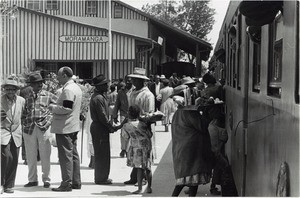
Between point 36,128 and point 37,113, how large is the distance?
0.20 m

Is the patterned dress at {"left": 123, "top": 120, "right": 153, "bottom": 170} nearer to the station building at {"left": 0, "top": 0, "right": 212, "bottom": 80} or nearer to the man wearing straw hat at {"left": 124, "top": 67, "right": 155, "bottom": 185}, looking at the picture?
the man wearing straw hat at {"left": 124, "top": 67, "right": 155, "bottom": 185}

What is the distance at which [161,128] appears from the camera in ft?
61.0

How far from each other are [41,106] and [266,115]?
4701mm

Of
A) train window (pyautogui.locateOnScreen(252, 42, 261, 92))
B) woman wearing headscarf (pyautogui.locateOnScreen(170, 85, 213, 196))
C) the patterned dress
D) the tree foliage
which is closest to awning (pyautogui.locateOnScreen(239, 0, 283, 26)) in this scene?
train window (pyautogui.locateOnScreen(252, 42, 261, 92))

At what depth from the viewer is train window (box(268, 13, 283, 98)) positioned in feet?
12.6

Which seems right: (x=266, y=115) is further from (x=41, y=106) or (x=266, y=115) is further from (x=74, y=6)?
(x=74, y=6)

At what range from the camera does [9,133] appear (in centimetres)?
750

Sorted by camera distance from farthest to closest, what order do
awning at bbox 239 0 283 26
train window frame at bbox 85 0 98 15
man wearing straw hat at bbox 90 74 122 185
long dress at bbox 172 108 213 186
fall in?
train window frame at bbox 85 0 98 15 → man wearing straw hat at bbox 90 74 122 185 → long dress at bbox 172 108 213 186 → awning at bbox 239 0 283 26

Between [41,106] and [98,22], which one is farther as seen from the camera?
[98,22]

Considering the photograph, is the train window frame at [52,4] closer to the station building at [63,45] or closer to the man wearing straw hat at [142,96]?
the station building at [63,45]

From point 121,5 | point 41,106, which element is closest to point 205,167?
point 41,106

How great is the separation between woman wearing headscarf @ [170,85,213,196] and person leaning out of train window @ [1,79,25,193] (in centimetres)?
228

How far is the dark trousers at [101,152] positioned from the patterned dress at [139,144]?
0.82m

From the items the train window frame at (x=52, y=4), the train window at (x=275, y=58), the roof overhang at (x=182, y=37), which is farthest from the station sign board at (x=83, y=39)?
the train window at (x=275, y=58)
